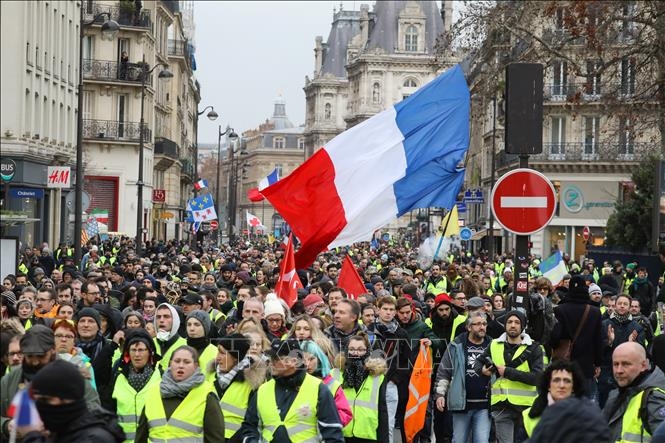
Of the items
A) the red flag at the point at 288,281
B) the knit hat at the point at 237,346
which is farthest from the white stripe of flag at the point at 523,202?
the red flag at the point at 288,281

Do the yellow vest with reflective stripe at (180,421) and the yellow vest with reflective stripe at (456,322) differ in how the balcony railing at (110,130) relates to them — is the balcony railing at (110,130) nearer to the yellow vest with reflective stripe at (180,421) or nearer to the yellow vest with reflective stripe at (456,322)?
the yellow vest with reflective stripe at (456,322)

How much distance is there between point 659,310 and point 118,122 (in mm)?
49408

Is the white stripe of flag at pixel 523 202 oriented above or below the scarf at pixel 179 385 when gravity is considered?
above

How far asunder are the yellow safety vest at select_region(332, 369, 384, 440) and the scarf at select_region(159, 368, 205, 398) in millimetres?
2590

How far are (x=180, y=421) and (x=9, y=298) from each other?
8.25 meters

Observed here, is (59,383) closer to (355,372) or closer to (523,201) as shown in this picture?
(355,372)

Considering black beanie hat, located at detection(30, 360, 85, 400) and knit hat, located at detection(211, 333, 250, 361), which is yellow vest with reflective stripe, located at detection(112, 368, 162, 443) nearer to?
knit hat, located at detection(211, 333, 250, 361)

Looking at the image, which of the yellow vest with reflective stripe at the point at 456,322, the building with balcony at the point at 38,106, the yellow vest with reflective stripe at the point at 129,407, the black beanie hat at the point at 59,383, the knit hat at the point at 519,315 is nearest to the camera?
the black beanie hat at the point at 59,383

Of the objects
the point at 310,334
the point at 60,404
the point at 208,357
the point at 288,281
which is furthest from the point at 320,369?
the point at 288,281

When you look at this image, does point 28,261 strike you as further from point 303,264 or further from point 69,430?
point 69,430

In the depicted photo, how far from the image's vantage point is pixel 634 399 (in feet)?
29.5

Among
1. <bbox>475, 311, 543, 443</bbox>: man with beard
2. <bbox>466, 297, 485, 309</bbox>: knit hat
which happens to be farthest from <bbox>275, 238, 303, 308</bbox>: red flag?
<bbox>475, 311, 543, 443</bbox>: man with beard

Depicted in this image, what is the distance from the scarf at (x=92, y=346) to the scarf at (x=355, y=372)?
6.10 ft

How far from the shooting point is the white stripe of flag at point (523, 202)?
1129 cm
